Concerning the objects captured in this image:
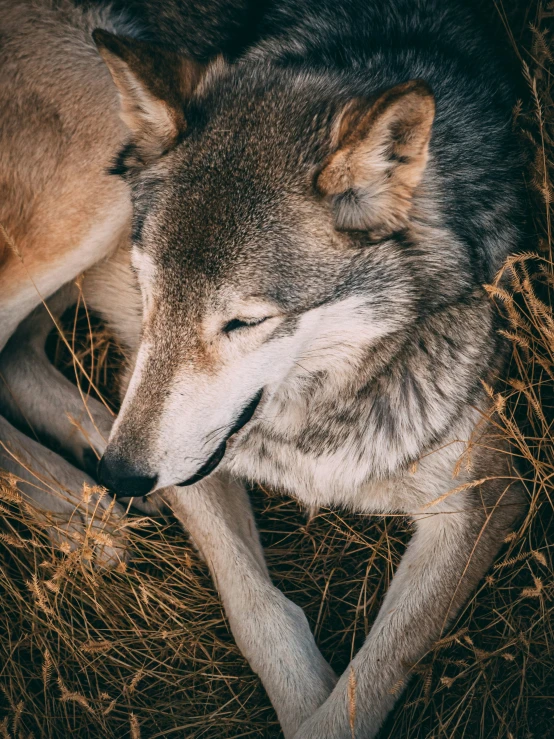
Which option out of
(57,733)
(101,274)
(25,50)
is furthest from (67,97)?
(57,733)

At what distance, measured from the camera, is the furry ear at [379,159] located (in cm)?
174

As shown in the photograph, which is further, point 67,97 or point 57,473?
point 57,473

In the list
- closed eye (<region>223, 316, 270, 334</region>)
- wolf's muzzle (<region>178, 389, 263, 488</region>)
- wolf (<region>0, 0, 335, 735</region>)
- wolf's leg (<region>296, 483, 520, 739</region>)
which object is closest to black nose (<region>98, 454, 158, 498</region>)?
wolf's muzzle (<region>178, 389, 263, 488</region>)

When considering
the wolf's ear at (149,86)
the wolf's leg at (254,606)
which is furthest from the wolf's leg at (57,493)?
the wolf's ear at (149,86)

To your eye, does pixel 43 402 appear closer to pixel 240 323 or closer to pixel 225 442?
pixel 225 442

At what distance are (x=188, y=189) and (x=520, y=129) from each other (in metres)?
1.76

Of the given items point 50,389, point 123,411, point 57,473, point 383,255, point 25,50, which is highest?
point 25,50

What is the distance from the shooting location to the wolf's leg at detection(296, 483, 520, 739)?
2355 mm

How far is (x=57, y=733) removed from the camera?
8.50 feet

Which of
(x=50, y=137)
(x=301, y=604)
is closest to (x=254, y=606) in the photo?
(x=301, y=604)

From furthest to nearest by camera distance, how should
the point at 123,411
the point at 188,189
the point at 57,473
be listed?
1. the point at 57,473
2. the point at 123,411
3. the point at 188,189

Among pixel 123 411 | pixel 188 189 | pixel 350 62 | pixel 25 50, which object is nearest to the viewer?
pixel 188 189

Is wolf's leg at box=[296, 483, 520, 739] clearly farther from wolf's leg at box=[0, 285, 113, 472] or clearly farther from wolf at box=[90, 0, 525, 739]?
wolf's leg at box=[0, 285, 113, 472]

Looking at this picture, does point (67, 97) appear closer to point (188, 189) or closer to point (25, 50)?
point (25, 50)
